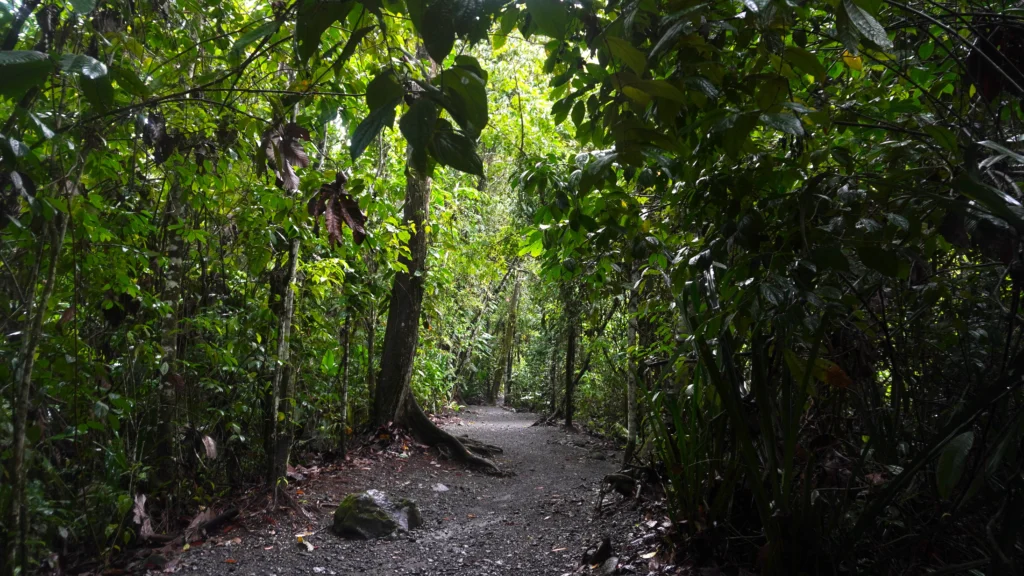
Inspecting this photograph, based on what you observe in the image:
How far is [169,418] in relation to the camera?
13.2 feet

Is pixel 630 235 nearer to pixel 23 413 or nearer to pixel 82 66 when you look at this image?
pixel 82 66

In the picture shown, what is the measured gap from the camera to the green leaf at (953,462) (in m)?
1.20

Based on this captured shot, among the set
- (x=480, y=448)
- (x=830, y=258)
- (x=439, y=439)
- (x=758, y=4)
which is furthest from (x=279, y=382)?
(x=758, y=4)

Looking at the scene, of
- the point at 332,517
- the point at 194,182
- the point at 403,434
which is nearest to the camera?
the point at 194,182

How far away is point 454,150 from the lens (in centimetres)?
111

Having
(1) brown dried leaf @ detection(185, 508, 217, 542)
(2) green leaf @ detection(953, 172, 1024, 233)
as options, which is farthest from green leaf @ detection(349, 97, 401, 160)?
(1) brown dried leaf @ detection(185, 508, 217, 542)

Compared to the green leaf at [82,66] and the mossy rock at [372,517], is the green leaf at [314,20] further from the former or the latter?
the mossy rock at [372,517]

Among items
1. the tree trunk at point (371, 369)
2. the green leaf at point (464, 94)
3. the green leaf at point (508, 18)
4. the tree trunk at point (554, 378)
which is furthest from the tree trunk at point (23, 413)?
the tree trunk at point (554, 378)

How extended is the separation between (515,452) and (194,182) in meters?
6.14

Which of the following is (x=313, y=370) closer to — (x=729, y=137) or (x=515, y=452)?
(x=515, y=452)

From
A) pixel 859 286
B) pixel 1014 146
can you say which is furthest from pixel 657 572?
pixel 1014 146

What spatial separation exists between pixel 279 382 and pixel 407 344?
274cm

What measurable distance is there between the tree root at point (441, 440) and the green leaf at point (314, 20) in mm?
6474

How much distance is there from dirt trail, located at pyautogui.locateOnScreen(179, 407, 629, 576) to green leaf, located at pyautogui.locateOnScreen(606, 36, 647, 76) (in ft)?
11.2
